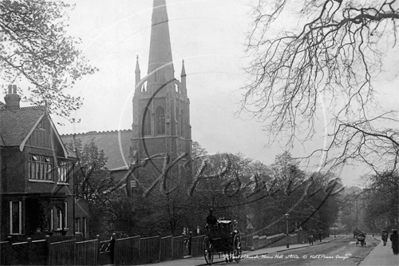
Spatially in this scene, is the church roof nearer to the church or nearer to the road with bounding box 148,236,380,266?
the church

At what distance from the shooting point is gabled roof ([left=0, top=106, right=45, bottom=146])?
32.6 meters

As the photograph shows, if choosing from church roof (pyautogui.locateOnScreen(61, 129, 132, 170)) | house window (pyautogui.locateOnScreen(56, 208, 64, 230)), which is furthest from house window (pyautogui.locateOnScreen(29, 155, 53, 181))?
church roof (pyautogui.locateOnScreen(61, 129, 132, 170))

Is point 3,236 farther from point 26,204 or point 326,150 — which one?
point 326,150

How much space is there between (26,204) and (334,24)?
87.2ft

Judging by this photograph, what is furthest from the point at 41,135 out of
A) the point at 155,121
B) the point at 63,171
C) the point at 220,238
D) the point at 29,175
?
the point at 155,121

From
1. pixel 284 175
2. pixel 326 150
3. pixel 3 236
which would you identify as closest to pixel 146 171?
pixel 284 175

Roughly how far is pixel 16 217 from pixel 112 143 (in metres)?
51.1

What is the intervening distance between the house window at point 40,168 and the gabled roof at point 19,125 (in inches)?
61.4

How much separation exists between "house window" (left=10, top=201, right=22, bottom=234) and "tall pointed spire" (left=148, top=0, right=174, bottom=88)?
4262 centimetres

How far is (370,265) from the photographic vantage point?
2302cm

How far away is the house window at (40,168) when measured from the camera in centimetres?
3362

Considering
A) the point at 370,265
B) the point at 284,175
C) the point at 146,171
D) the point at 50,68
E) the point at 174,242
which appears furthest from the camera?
the point at 284,175

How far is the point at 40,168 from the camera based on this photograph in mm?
34656

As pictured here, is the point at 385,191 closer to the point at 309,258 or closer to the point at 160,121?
the point at 309,258
